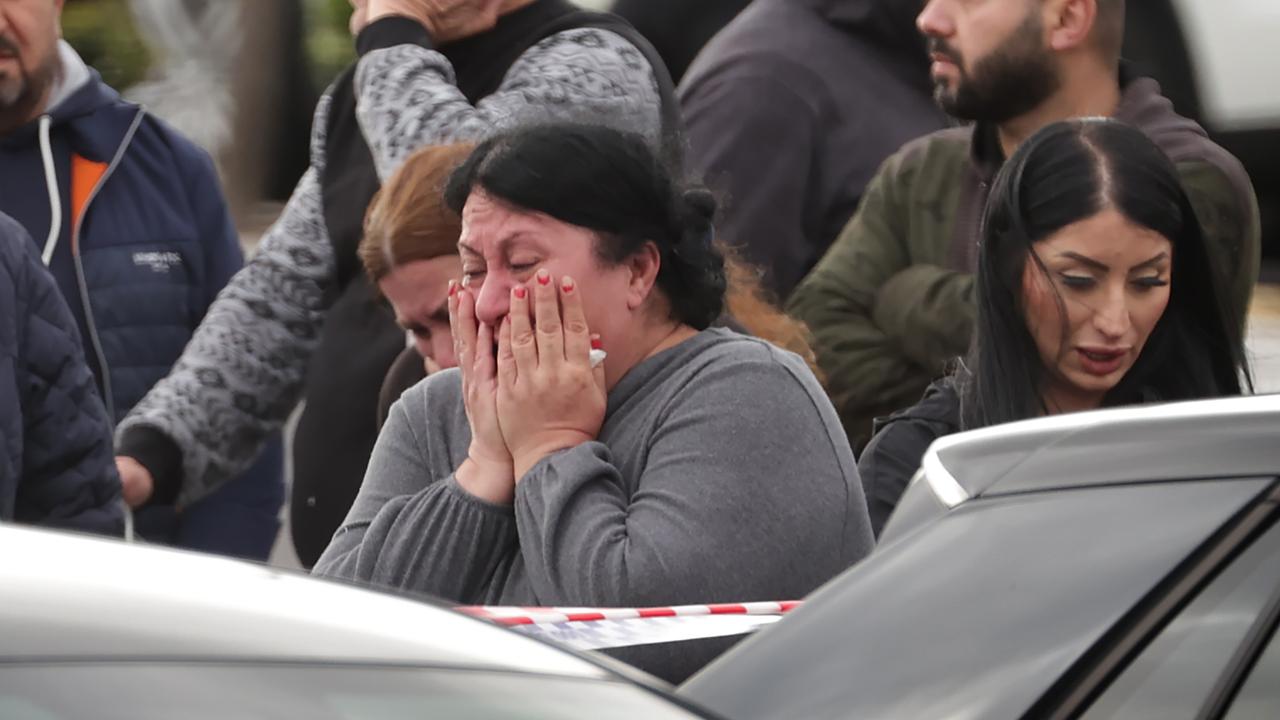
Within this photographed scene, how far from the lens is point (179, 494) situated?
5.27m

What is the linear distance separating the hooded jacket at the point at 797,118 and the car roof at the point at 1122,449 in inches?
97.2

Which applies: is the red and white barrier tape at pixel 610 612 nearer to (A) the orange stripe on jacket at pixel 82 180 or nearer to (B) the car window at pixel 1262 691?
(B) the car window at pixel 1262 691

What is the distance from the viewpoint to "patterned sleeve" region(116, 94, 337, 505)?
17.1 feet

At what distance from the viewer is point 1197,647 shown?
2.24 meters

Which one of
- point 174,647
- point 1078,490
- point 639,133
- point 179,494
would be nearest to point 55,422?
point 179,494

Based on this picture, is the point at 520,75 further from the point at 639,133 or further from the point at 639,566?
the point at 639,566

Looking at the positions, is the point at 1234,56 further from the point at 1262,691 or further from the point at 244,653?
the point at 244,653

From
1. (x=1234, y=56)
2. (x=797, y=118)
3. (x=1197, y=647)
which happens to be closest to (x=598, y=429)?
(x=1197, y=647)

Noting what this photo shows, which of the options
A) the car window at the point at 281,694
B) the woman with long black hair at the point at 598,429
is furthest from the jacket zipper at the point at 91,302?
the car window at the point at 281,694

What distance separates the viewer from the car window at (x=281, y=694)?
161 centimetres

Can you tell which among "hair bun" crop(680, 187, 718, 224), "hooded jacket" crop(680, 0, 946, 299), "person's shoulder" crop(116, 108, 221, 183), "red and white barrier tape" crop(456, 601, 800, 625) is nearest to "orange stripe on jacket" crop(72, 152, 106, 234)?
"person's shoulder" crop(116, 108, 221, 183)

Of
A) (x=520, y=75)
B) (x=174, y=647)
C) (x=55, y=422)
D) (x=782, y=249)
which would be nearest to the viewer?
(x=174, y=647)

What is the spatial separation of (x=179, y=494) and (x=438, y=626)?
342cm

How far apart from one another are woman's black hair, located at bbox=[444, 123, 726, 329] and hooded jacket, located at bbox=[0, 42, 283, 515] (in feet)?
5.88
